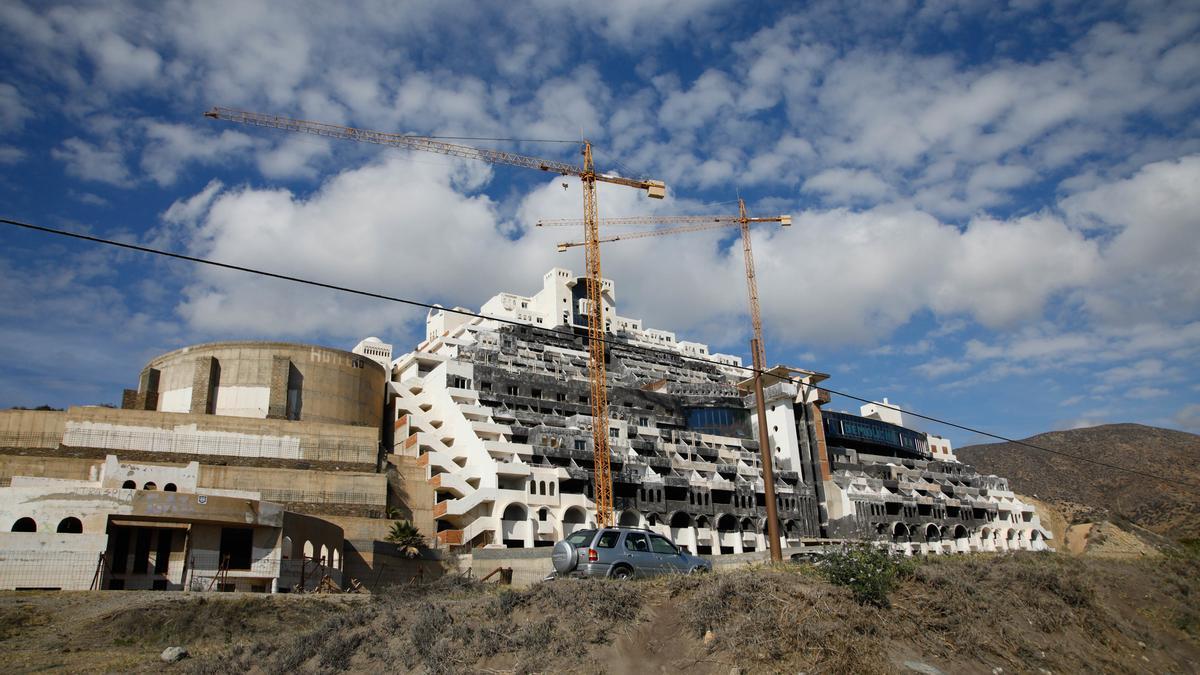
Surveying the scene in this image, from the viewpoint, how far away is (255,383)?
72.6 meters

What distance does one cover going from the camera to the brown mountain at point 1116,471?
347 ft

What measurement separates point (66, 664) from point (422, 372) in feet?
233

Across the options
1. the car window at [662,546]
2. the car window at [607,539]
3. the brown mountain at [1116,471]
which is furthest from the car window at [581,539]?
the brown mountain at [1116,471]

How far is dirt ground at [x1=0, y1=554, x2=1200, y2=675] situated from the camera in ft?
53.4

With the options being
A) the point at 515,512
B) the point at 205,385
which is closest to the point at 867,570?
the point at 515,512

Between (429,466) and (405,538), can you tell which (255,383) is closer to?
(429,466)

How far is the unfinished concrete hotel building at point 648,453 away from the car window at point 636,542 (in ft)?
128

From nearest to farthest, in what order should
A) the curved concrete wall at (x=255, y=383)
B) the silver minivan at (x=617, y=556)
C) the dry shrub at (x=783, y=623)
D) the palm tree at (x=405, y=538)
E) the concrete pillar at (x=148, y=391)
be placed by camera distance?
the dry shrub at (x=783, y=623) < the silver minivan at (x=617, y=556) < the palm tree at (x=405, y=538) < the curved concrete wall at (x=255, y=383) < the concrete pillar at (x=148, y=391)

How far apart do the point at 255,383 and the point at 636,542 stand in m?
58.6

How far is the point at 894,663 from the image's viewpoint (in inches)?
646

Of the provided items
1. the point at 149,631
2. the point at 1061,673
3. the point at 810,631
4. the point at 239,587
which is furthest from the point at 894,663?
the point at 239,587

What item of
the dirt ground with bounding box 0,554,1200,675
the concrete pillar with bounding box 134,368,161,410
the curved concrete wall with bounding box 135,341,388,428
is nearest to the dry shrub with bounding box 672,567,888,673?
the dirt ground with bounding box 0,554,1200,675

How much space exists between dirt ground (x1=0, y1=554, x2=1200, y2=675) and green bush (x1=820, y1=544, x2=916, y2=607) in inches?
13.0

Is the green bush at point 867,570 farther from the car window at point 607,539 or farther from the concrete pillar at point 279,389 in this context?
the concrete pillar at point 279,389
